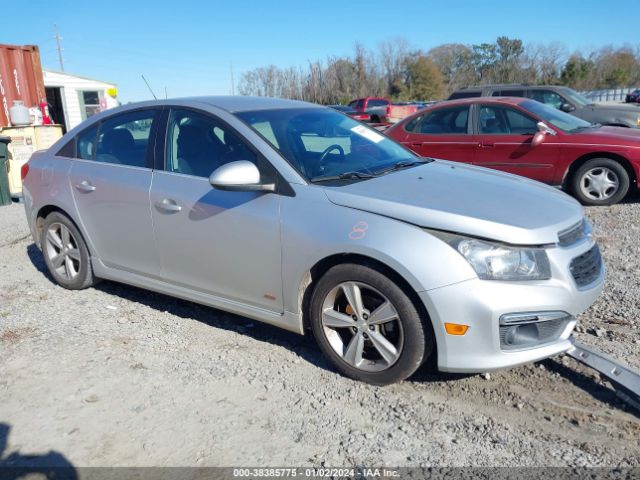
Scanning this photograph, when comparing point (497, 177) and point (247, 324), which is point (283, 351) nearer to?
point (247, 324)

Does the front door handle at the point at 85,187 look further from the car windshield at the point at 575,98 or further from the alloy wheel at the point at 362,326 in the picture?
the car windshield at the point at 575,98

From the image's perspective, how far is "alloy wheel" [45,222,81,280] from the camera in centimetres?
472

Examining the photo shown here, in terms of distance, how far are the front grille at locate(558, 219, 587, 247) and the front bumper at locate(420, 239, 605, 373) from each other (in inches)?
2.1

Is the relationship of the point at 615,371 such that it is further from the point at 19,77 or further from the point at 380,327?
the point at 19,77

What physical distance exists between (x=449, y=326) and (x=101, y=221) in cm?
289

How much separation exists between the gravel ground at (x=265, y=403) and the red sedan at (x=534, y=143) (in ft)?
11.8

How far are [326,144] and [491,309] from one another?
1.73 metres

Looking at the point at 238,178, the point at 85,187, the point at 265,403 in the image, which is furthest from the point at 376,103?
the point at 265,403

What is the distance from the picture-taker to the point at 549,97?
1180 centimetres

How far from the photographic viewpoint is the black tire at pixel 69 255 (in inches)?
181

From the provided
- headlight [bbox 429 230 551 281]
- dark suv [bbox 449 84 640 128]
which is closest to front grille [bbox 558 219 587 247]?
headlight [bbox 429 230 551 281]

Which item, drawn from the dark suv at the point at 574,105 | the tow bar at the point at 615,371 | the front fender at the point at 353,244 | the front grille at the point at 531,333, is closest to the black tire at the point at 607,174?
the dark suv at the point at 574,105

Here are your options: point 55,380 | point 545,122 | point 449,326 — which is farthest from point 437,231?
point 545,122

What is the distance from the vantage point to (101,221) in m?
4.29
